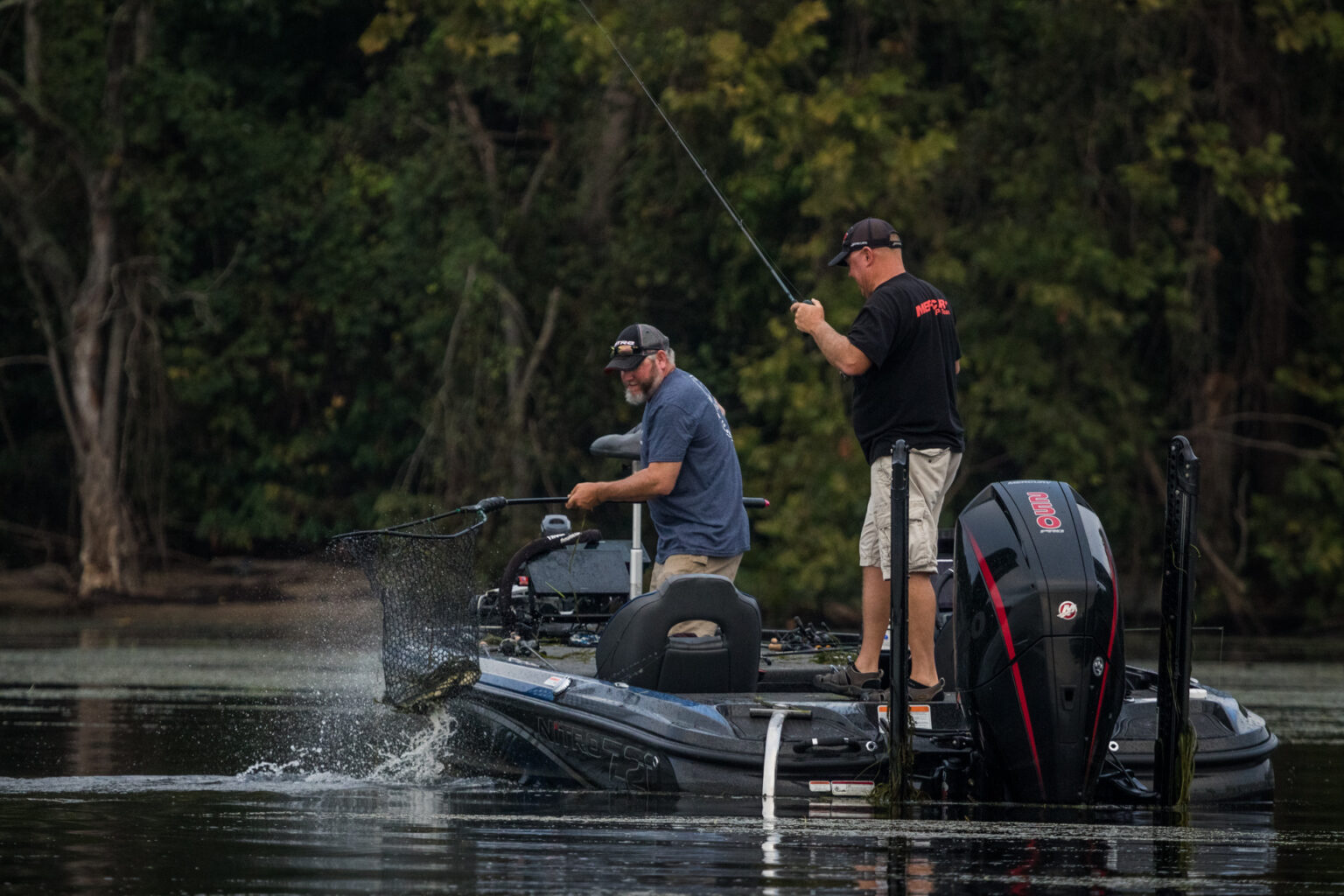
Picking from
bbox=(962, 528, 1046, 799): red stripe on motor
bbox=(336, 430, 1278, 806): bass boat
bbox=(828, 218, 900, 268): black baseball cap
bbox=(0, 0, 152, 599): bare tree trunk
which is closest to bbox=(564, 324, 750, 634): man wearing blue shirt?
bbox=(336, 430, 1278, 806): bass boat

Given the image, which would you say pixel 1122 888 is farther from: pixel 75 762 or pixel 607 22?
pixel 607 22

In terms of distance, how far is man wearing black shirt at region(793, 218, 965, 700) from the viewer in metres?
7.83

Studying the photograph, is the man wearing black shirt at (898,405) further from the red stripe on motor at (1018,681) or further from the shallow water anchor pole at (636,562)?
the shallow water anchor pole at (636,562)

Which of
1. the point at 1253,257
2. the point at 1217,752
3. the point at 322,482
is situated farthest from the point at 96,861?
the point at 322,482

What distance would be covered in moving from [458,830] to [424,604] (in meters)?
1.65

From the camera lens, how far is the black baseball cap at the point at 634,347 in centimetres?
866

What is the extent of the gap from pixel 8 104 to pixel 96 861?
19016 mm

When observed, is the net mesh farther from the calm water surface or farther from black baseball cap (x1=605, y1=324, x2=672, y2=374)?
black baseball cap (x1=605, y1=324, x2=672, y2=374)

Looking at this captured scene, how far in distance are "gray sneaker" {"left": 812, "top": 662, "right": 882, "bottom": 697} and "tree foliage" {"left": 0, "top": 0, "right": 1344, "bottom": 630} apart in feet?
36.1

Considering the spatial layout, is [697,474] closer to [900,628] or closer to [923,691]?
[923,691]

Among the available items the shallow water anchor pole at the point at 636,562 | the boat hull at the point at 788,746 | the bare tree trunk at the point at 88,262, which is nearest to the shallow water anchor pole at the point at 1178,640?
the boat hull at the point at 788,746

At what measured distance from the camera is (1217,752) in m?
7.74

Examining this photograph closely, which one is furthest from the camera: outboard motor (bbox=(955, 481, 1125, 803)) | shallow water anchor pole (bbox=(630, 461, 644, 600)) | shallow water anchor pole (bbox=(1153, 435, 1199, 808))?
shallow water anchor pole (bbox=(630, 461, 644, 600))

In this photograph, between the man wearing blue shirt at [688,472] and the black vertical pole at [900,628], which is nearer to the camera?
the black vertical pole at [900,628]
